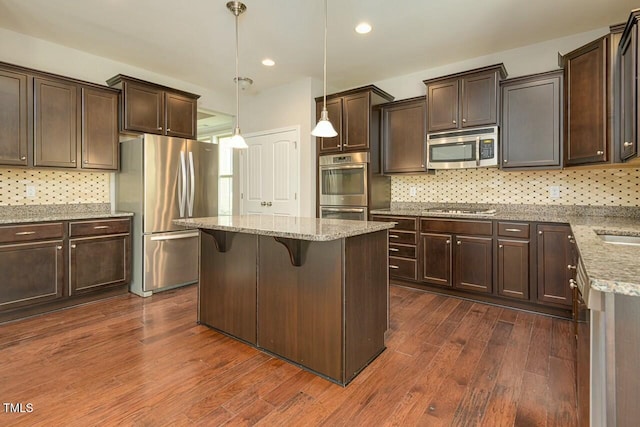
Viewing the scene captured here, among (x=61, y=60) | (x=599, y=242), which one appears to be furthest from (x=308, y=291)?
(x=61, y=60)

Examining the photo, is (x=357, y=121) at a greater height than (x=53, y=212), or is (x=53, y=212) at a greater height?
(x=357, y=121)

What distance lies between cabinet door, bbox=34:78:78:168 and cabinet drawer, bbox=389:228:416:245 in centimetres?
361

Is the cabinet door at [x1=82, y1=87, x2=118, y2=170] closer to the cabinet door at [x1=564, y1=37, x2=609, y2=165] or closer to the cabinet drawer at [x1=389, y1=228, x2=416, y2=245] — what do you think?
the cabinet drawer at [x1=389, y1=228, x2=416, y2=245]

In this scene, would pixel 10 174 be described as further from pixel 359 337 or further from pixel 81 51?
pixel 359 337

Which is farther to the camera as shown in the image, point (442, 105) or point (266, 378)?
point (442, 105)

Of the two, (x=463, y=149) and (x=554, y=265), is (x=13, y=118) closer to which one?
(x=463, y=149)

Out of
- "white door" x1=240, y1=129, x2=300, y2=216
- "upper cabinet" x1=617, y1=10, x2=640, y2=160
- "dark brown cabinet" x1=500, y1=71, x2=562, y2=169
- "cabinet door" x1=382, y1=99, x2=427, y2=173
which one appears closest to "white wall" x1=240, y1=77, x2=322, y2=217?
"white door" x1=240, y1=129, x2=300, y2=216

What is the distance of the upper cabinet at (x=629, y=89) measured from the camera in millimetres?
2033

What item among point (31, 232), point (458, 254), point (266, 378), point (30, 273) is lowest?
point (266, 378)

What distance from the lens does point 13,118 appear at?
9.83 feet

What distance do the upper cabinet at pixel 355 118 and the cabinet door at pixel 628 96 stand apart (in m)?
2.31

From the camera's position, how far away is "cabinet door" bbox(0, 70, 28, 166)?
294 cm

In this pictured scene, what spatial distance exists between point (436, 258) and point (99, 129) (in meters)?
4.01

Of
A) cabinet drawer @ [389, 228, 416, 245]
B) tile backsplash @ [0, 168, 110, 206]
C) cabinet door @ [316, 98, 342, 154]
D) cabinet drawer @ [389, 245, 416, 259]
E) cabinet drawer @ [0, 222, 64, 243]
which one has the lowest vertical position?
A: cabinet drawer @ [389, 245, 416, 259]
